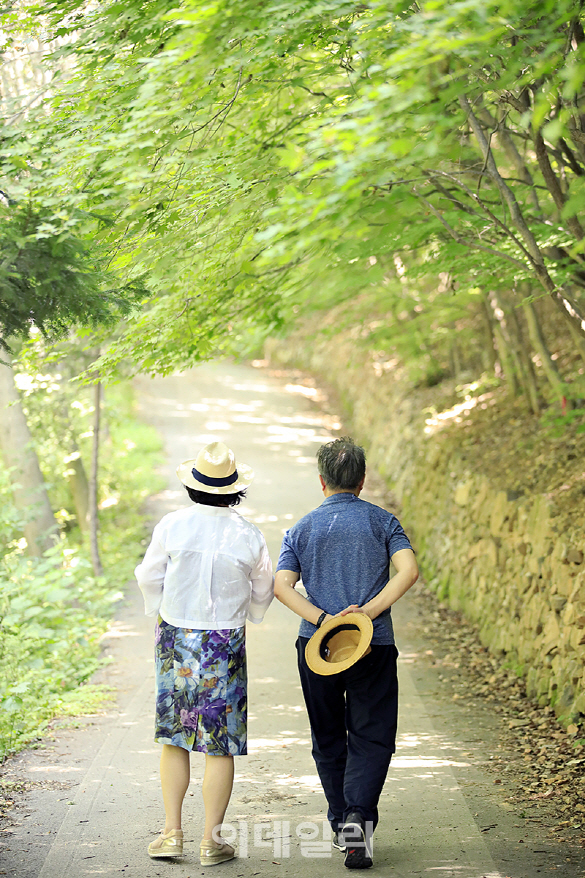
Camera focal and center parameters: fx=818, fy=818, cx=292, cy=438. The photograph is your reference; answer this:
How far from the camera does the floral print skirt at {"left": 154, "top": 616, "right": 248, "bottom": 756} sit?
370 cm

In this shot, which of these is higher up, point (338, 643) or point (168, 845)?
point (338, 643)

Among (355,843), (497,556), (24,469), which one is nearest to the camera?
(355,843)

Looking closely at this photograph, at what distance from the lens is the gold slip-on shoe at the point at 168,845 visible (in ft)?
12.2

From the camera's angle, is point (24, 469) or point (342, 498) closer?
point (342, 498)

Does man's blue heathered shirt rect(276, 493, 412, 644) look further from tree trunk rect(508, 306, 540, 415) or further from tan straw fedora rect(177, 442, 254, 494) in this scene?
tree trunk rect(508, 306, 540, 415)

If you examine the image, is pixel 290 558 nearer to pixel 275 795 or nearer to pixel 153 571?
pixel 153 571

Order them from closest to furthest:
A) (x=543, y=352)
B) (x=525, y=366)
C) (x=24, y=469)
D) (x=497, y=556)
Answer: (x=497, y=556), (x=543, y=352), (x=525, y=366), (x=24, y=469)

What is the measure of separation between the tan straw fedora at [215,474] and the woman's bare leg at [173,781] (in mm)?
1195

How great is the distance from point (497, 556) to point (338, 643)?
16.4 feet

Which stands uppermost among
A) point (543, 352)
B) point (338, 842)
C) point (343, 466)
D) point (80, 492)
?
point (343, 466)

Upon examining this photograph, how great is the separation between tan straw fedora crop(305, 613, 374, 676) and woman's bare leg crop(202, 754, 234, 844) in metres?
0.60

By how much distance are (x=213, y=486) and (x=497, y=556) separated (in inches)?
205

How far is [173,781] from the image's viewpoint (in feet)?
12.3

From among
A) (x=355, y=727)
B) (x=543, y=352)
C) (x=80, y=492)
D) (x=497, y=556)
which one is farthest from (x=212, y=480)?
(x=80, y=492)
